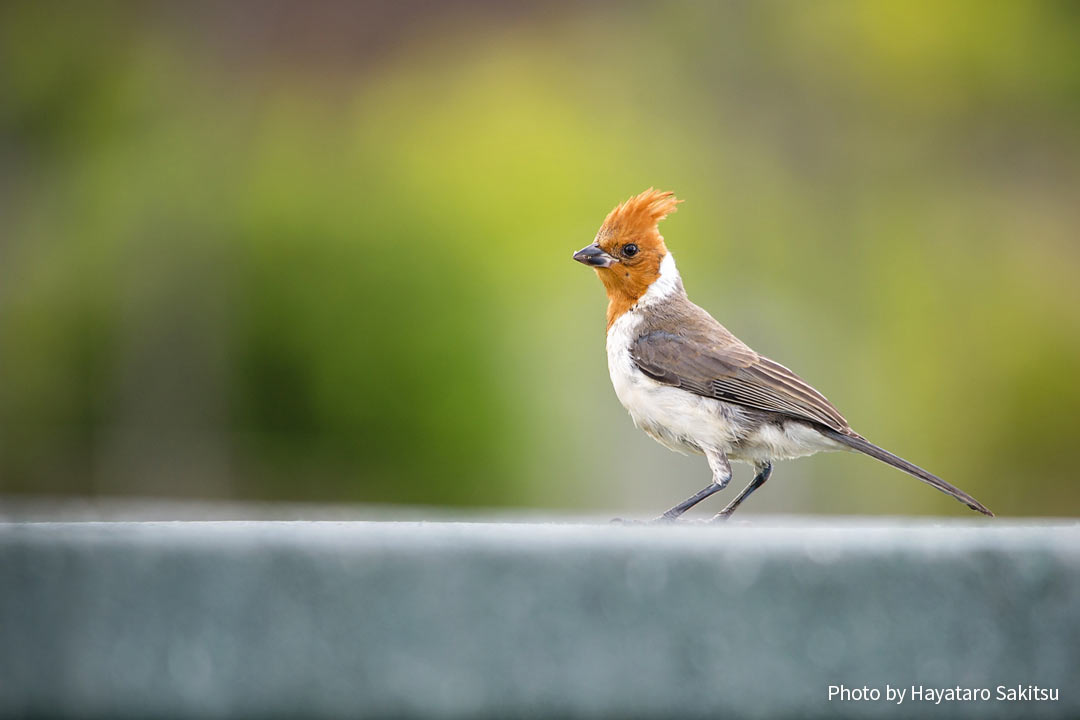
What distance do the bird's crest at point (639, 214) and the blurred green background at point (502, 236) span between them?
5.15 metres

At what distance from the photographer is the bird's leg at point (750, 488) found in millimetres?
3744

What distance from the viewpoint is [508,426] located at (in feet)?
30.8

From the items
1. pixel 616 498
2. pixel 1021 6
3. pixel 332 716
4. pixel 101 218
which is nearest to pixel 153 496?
pixel 101 218

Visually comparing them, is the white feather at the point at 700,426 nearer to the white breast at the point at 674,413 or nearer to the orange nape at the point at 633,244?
the white breast at the point at 674,413

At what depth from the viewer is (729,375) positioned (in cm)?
402

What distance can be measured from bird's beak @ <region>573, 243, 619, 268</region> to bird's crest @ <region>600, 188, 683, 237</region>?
0.08 metres

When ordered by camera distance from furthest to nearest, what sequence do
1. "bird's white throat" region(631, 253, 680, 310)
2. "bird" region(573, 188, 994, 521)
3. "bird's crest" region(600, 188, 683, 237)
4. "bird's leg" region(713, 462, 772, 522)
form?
1. "bird's white throat" region(631, 253, 680, 310)
2. "bird's crest" region(600, 188, 683, 237)
3. "bird" region(573, 188, 994, 521)
4. "bird's leg" region(713, 462, 772, 522)

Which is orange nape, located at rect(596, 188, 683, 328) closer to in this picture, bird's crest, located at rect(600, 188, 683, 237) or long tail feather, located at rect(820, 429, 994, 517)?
bird's crest, located at rect(600, 188, 683, 237)

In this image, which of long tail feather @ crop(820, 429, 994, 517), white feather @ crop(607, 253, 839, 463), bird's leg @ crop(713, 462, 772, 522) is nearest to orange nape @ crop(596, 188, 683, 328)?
white feather @ crop(607, 253, 839, 463)

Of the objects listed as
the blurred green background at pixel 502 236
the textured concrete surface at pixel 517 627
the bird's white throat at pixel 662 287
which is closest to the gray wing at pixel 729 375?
the bird's white throat at pixel 662 287

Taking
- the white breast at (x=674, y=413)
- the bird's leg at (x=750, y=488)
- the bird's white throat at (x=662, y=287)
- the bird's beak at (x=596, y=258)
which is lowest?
the bird's leg at (x=750, y=488)

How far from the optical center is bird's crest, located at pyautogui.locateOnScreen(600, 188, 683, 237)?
13.6ft

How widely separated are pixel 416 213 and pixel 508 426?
255cm

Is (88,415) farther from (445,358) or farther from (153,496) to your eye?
(445,358)
